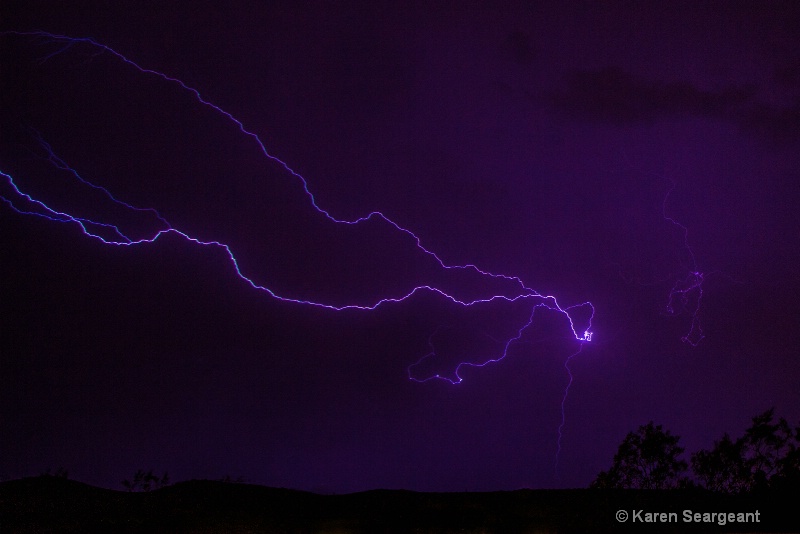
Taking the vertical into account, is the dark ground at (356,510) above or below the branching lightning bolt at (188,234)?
below

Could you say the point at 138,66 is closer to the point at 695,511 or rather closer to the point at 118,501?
the point at 118,501

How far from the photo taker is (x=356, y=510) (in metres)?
7.10

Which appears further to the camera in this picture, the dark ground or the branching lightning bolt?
the branching lightning bolt

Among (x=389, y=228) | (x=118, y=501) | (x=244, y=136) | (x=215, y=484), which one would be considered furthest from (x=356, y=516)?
(x=244, y=136)

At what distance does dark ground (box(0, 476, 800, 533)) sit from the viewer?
21.3 feet

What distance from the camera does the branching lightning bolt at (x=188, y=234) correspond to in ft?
38.5

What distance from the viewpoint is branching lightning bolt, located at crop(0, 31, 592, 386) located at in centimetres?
1175

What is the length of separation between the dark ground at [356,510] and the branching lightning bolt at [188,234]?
558 cm

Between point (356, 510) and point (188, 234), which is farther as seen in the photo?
point (188, 234)

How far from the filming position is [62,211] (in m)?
11.8

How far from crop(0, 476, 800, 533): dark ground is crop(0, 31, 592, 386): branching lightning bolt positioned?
5582mm

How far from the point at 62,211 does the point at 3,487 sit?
5.68 meters

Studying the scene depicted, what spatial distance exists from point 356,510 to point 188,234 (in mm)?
7713

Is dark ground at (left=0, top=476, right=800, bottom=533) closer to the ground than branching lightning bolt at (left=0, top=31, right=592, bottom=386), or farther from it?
closer to the ground
